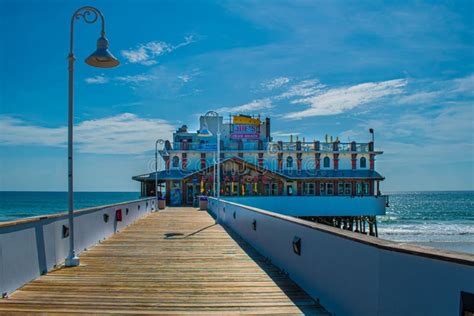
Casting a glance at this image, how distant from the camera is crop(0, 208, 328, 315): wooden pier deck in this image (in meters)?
5.35

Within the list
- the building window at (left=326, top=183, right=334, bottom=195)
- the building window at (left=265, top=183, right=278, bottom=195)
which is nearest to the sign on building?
the building window at (left=265, top=183, right=278, bottom=195)

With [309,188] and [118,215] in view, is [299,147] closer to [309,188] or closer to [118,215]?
[309,188]

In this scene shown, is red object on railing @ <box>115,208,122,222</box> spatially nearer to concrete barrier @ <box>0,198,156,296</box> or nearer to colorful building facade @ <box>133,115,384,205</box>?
concrete barrier @ <box>0,198,156,296</box>

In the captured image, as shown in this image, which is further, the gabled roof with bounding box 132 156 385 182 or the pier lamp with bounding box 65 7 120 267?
the gabled roof with bounding box 132 156 385 182

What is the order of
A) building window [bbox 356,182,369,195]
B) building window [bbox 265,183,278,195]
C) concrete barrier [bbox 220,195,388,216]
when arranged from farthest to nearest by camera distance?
1. building window [bbox 356,182,369,195]
2. building window [bbox 265,183,278,195]
3. concrete barrier [bbox 220,195,388,216]

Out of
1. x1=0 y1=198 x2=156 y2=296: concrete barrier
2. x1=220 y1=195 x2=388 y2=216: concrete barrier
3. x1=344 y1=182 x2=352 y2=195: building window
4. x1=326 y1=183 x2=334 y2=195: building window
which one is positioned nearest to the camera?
x1=0 y1=198 x2=156 y2=296: concrete barrier

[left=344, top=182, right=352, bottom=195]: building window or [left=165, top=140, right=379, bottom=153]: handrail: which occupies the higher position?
[left=165, top=140, right=379, bottom=153]: handrail

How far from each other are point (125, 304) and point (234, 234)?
845cm

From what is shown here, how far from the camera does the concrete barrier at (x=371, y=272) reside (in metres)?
3.15

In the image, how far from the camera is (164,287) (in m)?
6.46

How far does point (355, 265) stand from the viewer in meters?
4.43

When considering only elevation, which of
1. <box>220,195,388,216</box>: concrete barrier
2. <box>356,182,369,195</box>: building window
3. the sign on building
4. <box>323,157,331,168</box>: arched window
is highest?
the sign on building

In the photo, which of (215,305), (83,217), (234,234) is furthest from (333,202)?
(215,305)

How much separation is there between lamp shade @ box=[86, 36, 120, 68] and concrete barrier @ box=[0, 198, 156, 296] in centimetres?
300
